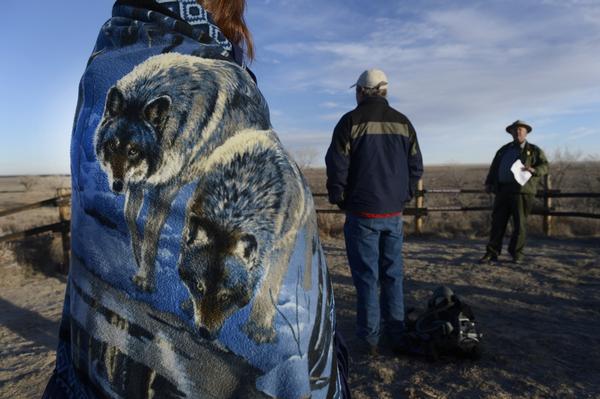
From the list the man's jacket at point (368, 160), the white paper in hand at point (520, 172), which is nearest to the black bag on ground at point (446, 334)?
the man's jacket at point (368, 160)

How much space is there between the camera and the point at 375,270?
3.34m

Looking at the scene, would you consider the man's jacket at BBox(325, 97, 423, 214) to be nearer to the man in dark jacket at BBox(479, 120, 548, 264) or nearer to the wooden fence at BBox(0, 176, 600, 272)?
the man in dark jacket at BBox(479, 120, 548, 264)

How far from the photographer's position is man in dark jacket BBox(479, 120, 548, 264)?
6.36 m

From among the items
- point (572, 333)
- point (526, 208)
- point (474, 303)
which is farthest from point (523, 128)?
point (572, 333)

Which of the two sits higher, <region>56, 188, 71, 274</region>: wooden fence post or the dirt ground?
<region>56, 188, 71, 274</region>: wooden fence post

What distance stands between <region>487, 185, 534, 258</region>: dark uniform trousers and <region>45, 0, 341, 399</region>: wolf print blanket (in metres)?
6.41

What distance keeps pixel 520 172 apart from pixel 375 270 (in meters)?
3.94

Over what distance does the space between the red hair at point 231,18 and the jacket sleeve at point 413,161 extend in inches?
106

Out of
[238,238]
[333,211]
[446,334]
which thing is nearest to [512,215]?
[333,211]

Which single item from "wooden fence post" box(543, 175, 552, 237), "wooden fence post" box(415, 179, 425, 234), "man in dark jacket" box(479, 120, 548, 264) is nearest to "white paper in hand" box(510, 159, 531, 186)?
"man in dark jacket" box(479, 120, 548, 264)

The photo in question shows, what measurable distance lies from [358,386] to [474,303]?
2.31 metres

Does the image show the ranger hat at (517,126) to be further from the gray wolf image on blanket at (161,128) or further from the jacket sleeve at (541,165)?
the gray wolf image on blanket at (161,128)

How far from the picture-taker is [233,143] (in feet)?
2.25

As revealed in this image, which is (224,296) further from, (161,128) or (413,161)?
(413,161)
